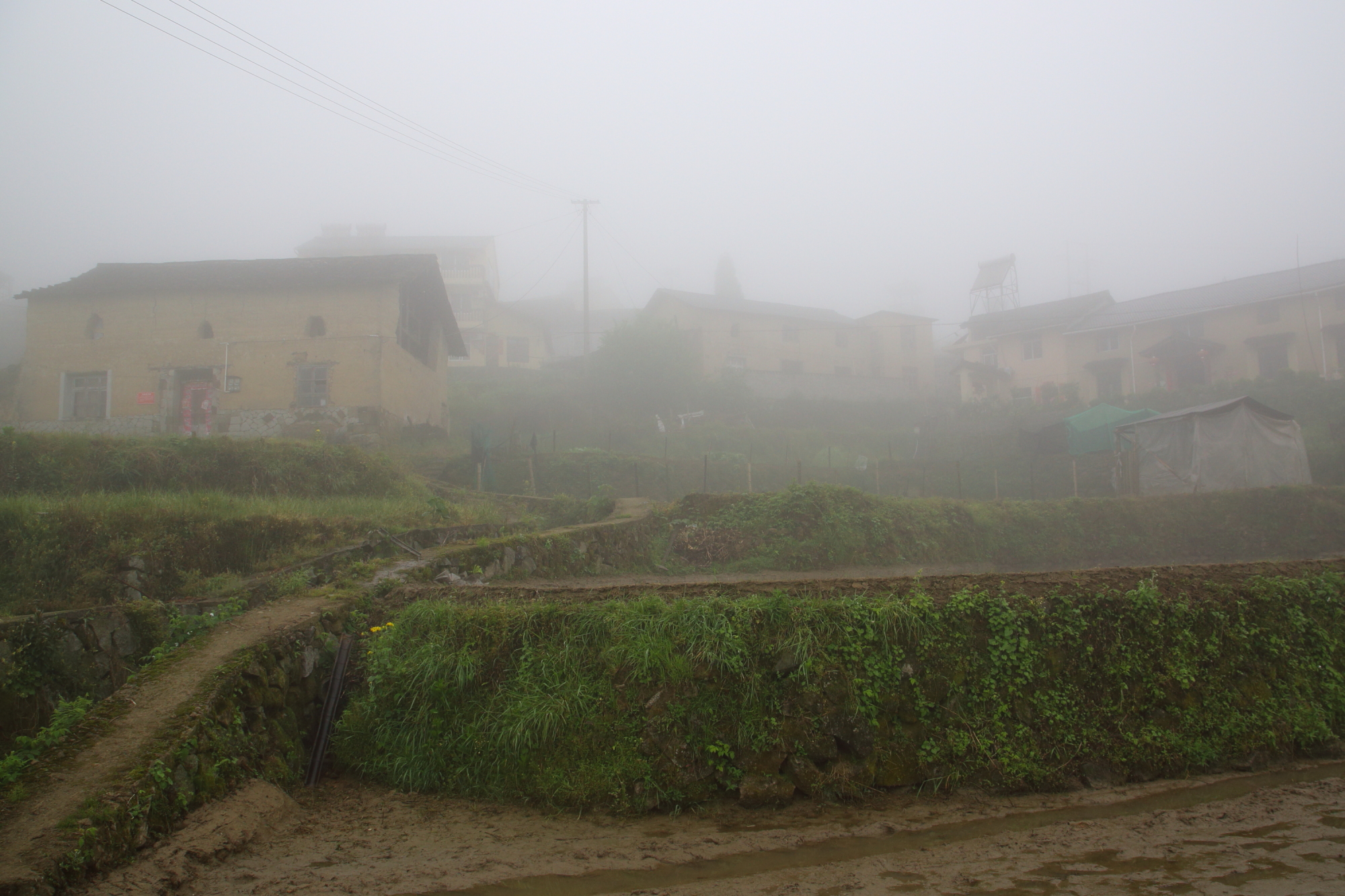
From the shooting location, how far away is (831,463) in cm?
2908

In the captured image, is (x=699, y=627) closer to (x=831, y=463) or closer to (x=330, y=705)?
(x=330, y=705)

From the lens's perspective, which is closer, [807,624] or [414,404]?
[807,624]

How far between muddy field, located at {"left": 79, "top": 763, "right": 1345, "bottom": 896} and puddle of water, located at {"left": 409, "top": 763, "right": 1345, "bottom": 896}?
14 mm

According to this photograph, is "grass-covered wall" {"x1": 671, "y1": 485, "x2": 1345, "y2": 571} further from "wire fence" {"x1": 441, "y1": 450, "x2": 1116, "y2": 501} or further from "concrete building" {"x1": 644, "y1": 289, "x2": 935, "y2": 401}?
"concrete building" {"x1": 644, "y1": 289, "x2": 935, "y2": 401}

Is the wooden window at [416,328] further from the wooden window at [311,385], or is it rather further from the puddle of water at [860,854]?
the puddle of water at [860,854]

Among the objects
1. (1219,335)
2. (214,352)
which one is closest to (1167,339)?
(1219,335)

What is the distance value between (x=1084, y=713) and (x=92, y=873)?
7.33m

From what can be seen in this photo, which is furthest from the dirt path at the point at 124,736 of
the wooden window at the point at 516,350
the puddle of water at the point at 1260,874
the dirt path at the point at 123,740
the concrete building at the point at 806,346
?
the wooden window at the point at 516,350

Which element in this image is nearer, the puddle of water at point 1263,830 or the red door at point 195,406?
the puddle of water at point 1263,830

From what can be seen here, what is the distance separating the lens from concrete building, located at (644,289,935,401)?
44.6m

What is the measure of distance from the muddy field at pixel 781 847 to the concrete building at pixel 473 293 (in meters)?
43.4

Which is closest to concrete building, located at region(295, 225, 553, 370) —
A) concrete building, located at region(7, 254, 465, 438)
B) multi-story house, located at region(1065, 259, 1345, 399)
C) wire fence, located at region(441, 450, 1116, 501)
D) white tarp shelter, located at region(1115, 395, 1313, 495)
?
concrete building, located at region(7, 254, 465, 438)

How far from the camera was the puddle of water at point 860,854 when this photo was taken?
4.90 meters

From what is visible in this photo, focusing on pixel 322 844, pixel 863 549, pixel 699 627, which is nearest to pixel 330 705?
pixel 322 844
